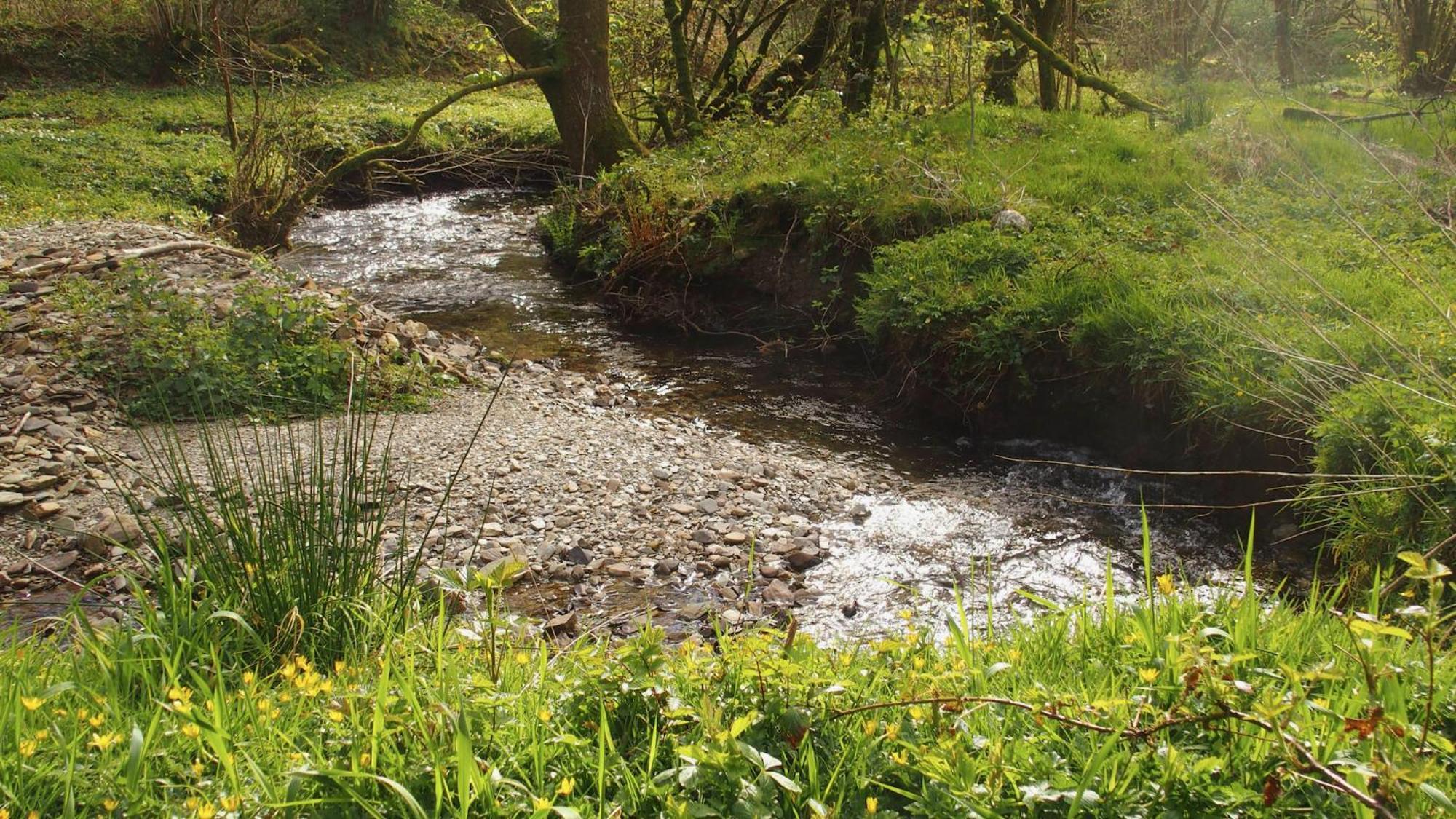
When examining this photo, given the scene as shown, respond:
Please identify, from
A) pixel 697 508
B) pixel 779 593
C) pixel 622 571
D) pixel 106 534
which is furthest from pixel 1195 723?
pixel 106 534

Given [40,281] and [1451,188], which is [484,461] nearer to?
[40,281]

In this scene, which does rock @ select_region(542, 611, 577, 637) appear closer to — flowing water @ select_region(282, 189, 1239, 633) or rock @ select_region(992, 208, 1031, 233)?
flowing water @ select_region(282, 189, 1239, 633)

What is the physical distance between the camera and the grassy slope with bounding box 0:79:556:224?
9719 millimetres

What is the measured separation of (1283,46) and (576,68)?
11845mm

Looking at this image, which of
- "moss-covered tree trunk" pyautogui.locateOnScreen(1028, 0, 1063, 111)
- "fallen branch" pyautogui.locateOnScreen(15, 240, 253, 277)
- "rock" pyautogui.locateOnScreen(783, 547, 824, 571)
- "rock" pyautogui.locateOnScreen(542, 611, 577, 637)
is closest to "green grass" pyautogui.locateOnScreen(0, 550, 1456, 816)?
"rock" pyautogui.locateOnScreen(542, 611, 577, 637)

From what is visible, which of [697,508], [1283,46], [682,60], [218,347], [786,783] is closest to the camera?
[786,783]

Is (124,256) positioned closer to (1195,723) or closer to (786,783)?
(786,783)

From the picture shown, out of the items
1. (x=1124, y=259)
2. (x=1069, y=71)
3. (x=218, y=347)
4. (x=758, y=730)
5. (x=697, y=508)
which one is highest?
(x=1069, y=71)

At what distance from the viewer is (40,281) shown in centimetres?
639

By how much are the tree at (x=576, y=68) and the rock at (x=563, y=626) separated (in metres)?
7.35

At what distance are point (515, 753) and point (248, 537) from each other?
3.94ft

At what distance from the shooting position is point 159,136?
1367 cm

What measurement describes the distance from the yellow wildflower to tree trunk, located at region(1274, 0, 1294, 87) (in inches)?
647

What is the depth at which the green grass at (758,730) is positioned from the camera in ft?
6.16
